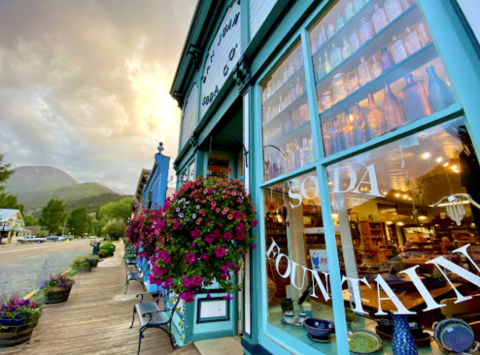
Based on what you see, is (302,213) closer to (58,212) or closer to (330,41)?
(330,41)

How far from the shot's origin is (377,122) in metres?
1.32

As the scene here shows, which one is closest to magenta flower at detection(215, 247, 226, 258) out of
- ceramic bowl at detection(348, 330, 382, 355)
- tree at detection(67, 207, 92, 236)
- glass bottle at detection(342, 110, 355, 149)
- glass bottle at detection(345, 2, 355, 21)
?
ceramic bowl at detection(348, 330, 382, 355)

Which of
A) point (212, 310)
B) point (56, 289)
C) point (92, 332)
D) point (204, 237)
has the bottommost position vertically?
point (92, 332)

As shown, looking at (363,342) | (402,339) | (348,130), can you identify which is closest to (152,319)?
(363,342)

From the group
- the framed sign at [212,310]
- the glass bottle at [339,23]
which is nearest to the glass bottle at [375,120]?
the glass bottle at [339,23]

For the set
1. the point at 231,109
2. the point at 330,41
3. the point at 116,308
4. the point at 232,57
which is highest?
the point at 232,57

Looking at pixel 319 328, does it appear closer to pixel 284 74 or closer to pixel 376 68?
pixel 376 68

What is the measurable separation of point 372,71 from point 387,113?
391mm

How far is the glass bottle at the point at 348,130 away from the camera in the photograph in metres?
1.44

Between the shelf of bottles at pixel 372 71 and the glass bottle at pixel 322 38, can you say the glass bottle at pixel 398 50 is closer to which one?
the shelf of bottles at pixel 372 71

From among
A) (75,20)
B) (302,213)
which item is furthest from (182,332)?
(75,20)

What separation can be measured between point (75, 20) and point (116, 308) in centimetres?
1281

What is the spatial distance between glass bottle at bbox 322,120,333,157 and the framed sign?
3182mm

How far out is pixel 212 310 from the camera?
3469mm
